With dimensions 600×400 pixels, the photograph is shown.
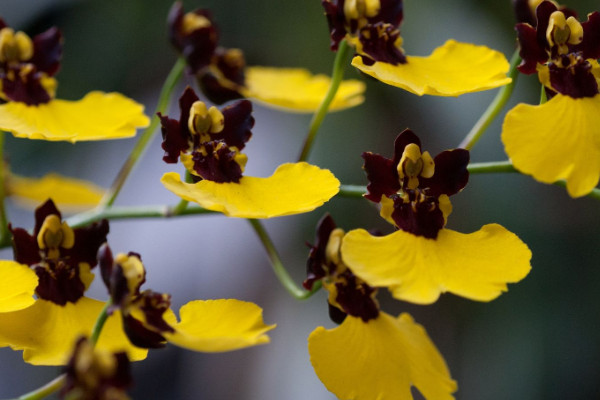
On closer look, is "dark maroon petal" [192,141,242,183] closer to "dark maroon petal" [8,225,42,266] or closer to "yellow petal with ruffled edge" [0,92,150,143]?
"yellow petal with ruffled edge" [0,92,150,143]

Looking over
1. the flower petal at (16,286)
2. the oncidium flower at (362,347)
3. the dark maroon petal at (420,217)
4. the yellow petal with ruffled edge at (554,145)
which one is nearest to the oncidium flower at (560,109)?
the yellow petal with ruffled edge at (554,145)

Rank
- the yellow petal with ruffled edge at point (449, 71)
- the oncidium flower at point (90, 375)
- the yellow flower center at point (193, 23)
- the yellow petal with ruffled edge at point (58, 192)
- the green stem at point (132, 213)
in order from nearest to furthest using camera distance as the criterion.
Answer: the oncidium flower at point (90, 375)
the yellow petal with ruffled edge at point (449, 71)
the green stem at point (132, 213)
the yellow flower center at point (193, 23)
the yellow petal with ruffled edge at point (58, 192)

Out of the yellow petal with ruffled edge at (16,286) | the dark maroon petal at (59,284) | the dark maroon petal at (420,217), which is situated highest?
the dark maroon petal at (420,217)

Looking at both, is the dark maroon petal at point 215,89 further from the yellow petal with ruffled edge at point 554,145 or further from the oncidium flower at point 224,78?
the yellow petal with ruffled edge at point 554,145

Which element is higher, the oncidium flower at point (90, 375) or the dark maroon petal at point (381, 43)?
the dark maroon petal at point (381, 43)

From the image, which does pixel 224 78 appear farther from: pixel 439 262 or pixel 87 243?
pixel 439 262

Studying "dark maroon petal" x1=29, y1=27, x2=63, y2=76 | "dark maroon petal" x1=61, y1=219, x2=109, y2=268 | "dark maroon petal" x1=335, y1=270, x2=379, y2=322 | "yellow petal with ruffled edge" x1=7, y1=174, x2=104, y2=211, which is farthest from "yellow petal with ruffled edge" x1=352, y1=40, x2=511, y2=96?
"yellow petal with ruffled edge" x1=7, y1=174, x2=104, y2=211

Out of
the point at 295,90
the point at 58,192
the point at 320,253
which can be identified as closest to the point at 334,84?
the point at 320,253
